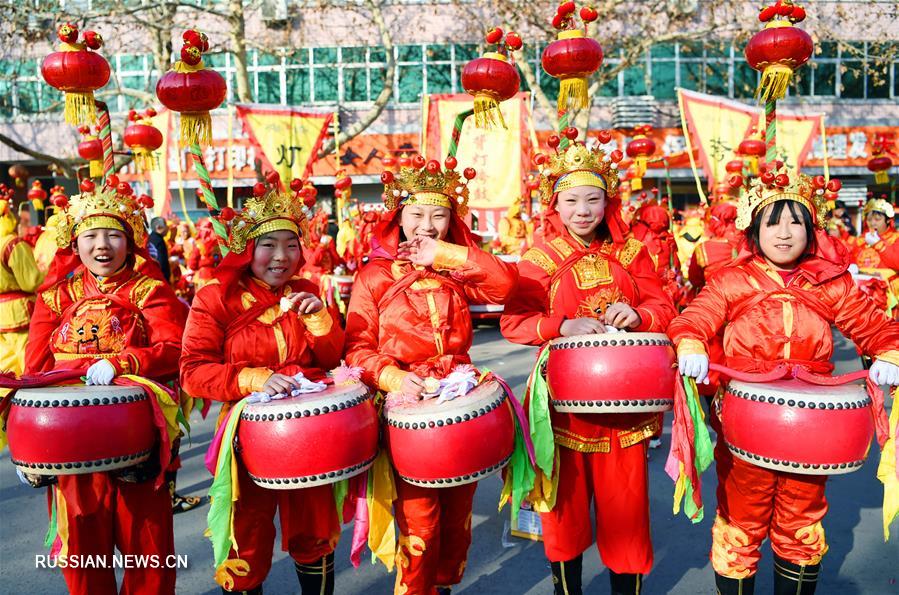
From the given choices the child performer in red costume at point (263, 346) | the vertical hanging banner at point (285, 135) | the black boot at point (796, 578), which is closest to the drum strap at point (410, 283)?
the child performer in red costume at point (263, 346)

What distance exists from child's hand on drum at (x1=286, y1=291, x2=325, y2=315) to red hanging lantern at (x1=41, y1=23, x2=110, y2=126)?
4.51ft

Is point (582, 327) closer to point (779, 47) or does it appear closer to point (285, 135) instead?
point (779, 47)

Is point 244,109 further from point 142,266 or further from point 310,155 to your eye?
point 142,266

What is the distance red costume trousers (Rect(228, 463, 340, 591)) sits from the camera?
2643mm

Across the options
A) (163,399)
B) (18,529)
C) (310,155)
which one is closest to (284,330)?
(163,399)

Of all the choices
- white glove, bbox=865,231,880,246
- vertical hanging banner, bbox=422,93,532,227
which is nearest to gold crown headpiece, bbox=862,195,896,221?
Answer: white glove, bbox=865,231,880,246

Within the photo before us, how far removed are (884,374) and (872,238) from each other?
27.2 ft

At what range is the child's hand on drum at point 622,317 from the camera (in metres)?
2.72

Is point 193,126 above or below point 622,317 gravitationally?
above

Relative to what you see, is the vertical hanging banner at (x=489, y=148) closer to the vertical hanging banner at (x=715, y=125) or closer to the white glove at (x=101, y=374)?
the vertical hanging banner at (x=715, y=125)

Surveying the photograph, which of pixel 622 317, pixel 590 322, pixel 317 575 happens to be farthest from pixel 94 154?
pixel 622 317

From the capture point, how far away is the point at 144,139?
14.0ft

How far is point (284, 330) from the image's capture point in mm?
2754

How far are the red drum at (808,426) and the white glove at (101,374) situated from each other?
233 centimetres
